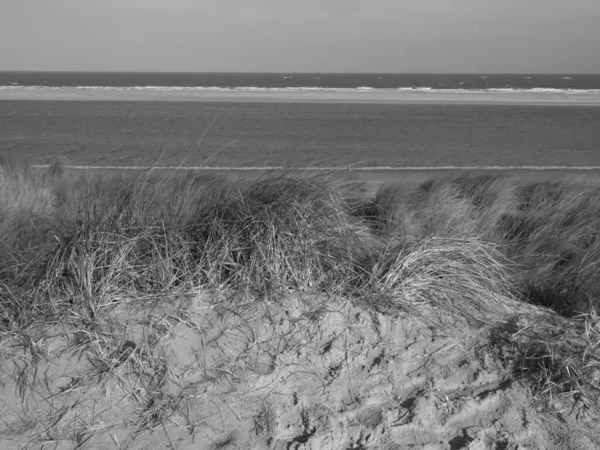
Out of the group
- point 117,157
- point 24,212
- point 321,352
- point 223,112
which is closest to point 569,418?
point 321,352

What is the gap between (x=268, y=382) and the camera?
11.7ft

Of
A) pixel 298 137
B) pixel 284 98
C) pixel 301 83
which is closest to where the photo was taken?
pixel 298 137

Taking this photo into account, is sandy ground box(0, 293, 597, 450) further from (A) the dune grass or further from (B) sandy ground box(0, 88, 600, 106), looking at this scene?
(B) sandy ground box(0, 88, 600, 106)

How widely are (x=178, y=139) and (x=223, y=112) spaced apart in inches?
337

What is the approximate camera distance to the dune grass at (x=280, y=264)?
12.5 ft

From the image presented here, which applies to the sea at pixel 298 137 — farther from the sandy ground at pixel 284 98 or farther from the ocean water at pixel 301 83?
the ocean water at pixel 301 83

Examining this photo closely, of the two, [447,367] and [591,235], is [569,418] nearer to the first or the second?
[447,367]

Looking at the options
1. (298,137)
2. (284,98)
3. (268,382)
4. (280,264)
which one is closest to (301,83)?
(284,98)

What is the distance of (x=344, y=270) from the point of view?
13.9 feet

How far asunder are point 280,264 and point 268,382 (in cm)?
86

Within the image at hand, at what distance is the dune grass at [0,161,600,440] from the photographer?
12.5 feet

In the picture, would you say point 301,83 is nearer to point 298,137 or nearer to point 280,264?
point 298,137

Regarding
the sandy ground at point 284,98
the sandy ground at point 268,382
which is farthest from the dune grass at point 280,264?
the sandy ground at point 284,98

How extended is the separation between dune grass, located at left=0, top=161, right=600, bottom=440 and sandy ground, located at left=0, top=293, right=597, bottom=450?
4.3 inches
